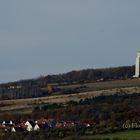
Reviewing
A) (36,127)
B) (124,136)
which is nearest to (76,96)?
(36,127)

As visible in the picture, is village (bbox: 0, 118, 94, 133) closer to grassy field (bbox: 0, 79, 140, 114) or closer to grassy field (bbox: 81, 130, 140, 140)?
grassy field (bbox: 81, 130, 140, 140)

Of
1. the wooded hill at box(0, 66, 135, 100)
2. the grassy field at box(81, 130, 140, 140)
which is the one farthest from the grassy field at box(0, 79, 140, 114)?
the grassy field at box(81, 130, 140, 140)

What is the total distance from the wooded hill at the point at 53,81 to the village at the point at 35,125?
16.3 m

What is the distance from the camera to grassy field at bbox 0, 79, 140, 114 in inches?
2893

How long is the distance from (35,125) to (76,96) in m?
15.6

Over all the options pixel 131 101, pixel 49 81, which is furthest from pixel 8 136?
pixel 49 81

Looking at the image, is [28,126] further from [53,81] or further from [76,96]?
[53,81]

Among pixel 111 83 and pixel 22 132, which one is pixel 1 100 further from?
pixel 22 132

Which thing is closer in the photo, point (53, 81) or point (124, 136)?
point (124, 136)

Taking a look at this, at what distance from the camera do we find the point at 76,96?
76375 millimetres

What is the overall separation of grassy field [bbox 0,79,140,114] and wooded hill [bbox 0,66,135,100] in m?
3.18

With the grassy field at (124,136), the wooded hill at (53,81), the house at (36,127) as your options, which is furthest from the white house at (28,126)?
the wooded hill at (53,81)

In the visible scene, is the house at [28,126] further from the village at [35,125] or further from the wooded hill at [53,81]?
the wooded hill at [53,81]

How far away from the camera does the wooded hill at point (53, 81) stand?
8331 centimetres
